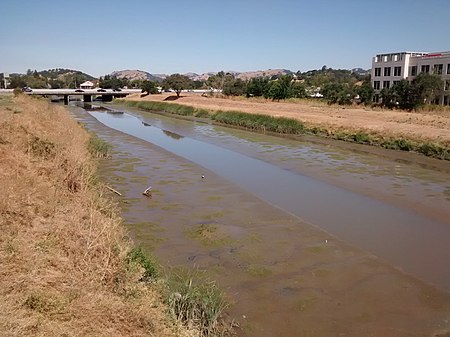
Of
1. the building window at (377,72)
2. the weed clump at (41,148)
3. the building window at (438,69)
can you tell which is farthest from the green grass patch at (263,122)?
the building window at (377,72)

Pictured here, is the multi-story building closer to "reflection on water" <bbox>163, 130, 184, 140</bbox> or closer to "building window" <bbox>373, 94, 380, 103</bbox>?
"building window" <bbox>373, 94, 380, 103</bbox>

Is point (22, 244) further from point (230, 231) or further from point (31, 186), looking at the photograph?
point (230, 231)

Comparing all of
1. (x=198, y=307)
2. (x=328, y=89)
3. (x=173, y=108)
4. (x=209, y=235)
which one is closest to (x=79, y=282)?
(x=198, y=307)

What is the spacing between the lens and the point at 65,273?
711 cm

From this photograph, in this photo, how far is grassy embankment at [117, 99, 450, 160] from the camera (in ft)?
91.4

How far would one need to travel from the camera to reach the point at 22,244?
25.7 feet

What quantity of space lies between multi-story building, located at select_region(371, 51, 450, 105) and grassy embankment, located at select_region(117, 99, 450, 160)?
93.4 ft

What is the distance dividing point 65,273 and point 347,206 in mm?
11535

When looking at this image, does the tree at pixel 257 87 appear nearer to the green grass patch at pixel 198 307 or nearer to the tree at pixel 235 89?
the tree at pixel 235 89

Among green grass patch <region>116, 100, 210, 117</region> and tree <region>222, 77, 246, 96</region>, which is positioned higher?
tree <region>222, 77, 246, 96</region>

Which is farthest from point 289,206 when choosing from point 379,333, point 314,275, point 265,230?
point 379,333

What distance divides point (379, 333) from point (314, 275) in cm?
231

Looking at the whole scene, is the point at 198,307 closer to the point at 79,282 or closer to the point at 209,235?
the point at 79,282

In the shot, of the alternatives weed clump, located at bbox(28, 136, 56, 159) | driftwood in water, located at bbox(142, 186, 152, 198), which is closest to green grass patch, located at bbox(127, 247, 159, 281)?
driftwood in water, located at bbox(142, 186, 152, 198)
